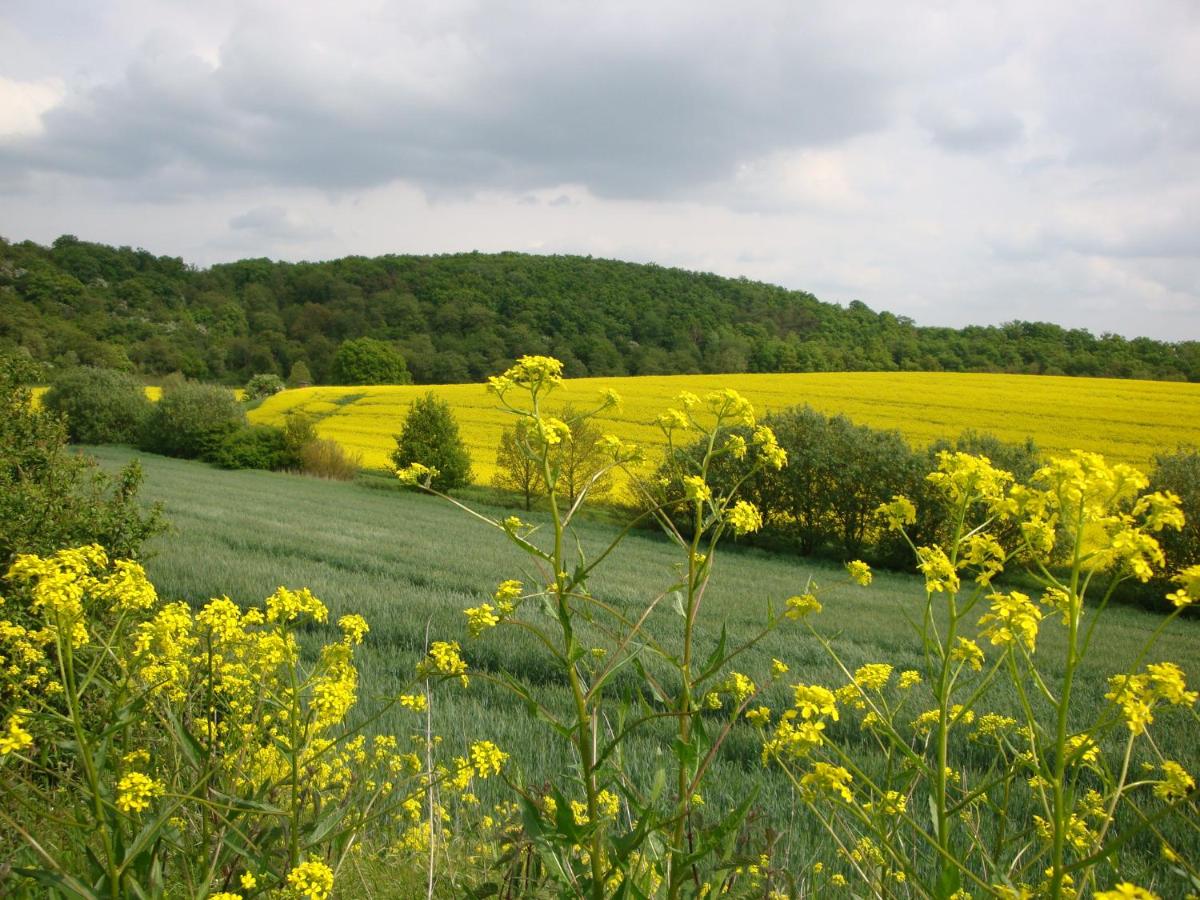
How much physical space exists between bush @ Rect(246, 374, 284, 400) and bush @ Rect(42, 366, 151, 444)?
1233 centimetres

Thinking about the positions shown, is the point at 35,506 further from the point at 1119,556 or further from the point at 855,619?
the point at 855,619

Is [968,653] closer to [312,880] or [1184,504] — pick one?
[312,880]

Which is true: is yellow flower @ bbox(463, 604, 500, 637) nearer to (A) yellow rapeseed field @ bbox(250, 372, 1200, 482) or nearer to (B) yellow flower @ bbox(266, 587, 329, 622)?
(B) yellow flower @ bbox(266, 587, 329, 622)

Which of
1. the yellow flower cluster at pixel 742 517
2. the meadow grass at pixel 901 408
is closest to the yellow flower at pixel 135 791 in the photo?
the yellow flower cluster at pixel 742 517

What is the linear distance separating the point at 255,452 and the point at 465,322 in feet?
75.9

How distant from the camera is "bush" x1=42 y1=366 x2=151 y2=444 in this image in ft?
112

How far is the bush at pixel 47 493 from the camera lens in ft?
12.8

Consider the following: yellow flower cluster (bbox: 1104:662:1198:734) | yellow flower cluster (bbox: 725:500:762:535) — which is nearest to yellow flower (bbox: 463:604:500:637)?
yellow flower cluster (bbox: 725:500:762:535)

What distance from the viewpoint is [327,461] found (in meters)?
28.6

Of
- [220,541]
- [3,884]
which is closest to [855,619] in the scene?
[220,541]

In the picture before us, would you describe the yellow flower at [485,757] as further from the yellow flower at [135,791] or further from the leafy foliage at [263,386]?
the leafy foliage at [263,386]

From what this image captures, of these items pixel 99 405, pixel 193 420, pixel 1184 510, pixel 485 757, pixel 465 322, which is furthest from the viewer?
pixel 465 322

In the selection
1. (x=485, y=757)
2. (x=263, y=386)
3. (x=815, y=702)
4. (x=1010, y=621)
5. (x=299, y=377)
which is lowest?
(x=263, y=386)

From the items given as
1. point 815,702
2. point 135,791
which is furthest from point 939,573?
point 135,791
